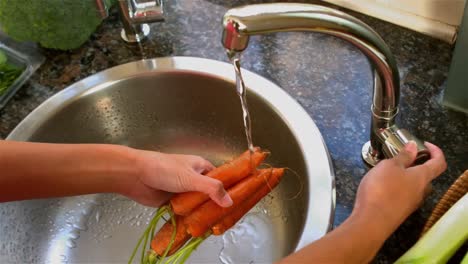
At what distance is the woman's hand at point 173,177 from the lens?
760 mm

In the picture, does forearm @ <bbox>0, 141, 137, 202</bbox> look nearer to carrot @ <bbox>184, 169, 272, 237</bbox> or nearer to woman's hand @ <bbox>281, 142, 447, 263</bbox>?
carrot @ <bbox>184, 169, 272, 237</bbox>

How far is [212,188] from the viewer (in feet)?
2.47

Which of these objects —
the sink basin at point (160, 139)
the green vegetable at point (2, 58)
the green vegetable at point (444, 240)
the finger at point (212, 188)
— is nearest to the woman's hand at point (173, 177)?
the finger at point (212, 188)

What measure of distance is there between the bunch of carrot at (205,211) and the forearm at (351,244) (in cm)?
21

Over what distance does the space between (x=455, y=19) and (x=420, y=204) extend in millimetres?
374

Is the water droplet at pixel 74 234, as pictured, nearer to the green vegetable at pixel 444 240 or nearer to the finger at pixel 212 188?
the finger at pixel 212 188

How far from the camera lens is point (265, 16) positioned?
0.58 m

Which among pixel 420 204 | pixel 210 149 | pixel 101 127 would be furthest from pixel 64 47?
pixel 420 204

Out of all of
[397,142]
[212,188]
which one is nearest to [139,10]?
[212,188]

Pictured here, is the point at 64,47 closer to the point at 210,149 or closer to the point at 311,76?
the point at 210,149

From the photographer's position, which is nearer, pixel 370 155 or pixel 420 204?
pixel 420 204

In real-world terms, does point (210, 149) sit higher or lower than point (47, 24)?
lower

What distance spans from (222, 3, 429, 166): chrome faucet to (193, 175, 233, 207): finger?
21cm

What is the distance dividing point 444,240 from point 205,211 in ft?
1.07
